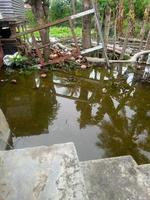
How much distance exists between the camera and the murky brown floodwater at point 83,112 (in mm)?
4281

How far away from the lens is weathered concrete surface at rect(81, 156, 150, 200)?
2496 millimetres

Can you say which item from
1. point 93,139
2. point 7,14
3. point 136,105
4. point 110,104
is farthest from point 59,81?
point 7,14

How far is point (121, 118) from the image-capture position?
5.16 metres

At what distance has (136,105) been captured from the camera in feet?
18.9

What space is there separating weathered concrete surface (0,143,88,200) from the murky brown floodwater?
5.29 ft

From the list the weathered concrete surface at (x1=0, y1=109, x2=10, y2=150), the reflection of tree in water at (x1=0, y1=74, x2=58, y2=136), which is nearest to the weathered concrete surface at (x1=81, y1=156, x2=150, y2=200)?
the weathered concrete surface at (x1=0, y1=109, x2=10, y2=150)

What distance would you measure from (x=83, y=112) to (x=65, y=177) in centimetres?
348

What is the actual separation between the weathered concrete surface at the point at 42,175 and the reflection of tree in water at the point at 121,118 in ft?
5.88

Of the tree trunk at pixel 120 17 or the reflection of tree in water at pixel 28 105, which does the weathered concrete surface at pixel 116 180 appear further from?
Answer: the tree trunk at pixel 120 17

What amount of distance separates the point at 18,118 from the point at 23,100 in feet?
3.40

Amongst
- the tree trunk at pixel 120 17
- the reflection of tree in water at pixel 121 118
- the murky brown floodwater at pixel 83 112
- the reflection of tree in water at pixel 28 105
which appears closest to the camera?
the reflection of tree in water at pixel 121 118

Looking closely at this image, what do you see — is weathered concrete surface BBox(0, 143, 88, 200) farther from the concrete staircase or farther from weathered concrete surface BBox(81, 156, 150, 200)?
weathered concrete surface BBox(81, 156, 150, 200)

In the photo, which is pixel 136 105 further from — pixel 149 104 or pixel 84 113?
pixel 84 113

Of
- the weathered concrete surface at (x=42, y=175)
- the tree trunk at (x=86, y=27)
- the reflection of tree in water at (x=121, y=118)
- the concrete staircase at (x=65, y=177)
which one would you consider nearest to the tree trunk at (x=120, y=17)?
the tree trunk at (x=86, y=27)
